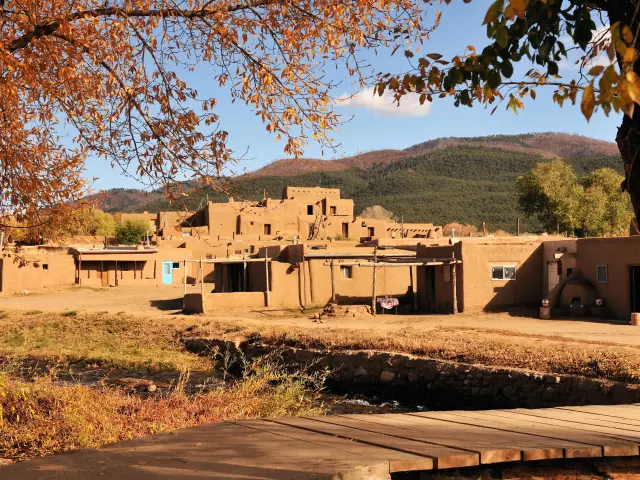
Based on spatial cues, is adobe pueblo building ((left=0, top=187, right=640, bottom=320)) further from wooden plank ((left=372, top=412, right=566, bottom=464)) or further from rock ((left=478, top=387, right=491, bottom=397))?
wooden plank ((left=372, top=412, right=566, bottom=464))

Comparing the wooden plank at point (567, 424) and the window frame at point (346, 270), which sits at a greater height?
the window frame at point (346, 270)

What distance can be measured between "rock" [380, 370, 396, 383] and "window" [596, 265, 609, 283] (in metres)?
9.40

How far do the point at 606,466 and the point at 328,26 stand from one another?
539cm

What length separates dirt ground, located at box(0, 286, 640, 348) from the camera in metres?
17.0

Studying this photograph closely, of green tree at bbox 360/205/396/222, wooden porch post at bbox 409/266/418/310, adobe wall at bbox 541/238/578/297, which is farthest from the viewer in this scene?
green tree at bbox 360/205/396/222

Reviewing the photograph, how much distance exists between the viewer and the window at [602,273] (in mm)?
21062

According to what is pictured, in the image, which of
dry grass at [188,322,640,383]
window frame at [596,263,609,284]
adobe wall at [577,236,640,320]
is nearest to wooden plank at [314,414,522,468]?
dry grass at [188,322,640,383]

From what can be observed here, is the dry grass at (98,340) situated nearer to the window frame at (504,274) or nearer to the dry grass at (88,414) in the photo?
the dry grass at (88,414)

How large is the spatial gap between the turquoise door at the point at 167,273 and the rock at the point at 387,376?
23.1m

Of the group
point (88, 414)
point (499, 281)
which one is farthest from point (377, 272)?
point (88, 414)

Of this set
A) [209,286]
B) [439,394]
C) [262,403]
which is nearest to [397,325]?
[439,394]

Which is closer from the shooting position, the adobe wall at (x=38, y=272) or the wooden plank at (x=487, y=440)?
the wooden plank at (x=487, y=440)

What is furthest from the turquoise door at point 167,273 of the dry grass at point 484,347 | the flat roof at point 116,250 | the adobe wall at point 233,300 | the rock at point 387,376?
the rock at point 387,376

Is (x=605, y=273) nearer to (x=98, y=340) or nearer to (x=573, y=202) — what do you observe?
(x=98, y=340)
